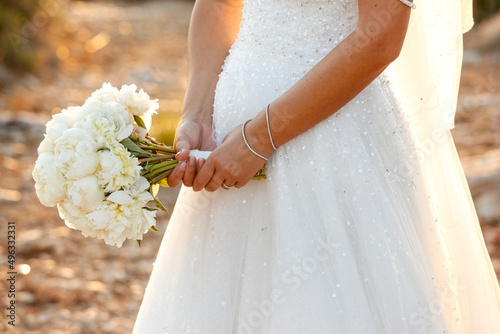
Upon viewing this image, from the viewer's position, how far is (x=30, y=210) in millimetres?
4863

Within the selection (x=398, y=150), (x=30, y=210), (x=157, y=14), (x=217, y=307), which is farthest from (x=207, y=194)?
(x=157, y=14)

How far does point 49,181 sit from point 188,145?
0.40 metres

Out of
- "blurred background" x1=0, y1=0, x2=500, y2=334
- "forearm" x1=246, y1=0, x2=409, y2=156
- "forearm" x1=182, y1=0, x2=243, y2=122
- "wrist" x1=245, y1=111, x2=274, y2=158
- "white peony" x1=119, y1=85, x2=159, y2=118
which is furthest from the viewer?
"blurred background" x1=0, y1=0, x2=500, y2=334

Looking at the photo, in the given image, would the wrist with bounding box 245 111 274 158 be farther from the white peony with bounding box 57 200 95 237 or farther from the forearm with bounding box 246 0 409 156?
the white peony with bounding box 57 200 95 237

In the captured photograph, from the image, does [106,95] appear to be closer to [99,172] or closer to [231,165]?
[99,172]

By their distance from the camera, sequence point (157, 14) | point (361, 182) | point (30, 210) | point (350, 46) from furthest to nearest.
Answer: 1. point (157, 14)
2. point (30, 210)
3. point (361, 182)
4. point (350, 46)

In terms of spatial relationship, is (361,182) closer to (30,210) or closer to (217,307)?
(217,307)

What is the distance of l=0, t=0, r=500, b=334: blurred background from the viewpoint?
3783mm

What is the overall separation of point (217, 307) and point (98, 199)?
46 cm

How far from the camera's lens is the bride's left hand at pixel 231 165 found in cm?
156

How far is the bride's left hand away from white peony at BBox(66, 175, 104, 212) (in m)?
0.27

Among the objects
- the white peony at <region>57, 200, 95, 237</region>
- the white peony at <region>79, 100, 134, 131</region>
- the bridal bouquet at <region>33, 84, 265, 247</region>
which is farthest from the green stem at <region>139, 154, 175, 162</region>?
the white peony at <region>57, 200, 95, 237</region>

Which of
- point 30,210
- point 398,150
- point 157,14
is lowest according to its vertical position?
point 398,150

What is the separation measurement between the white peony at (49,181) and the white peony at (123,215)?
4.1 inches
